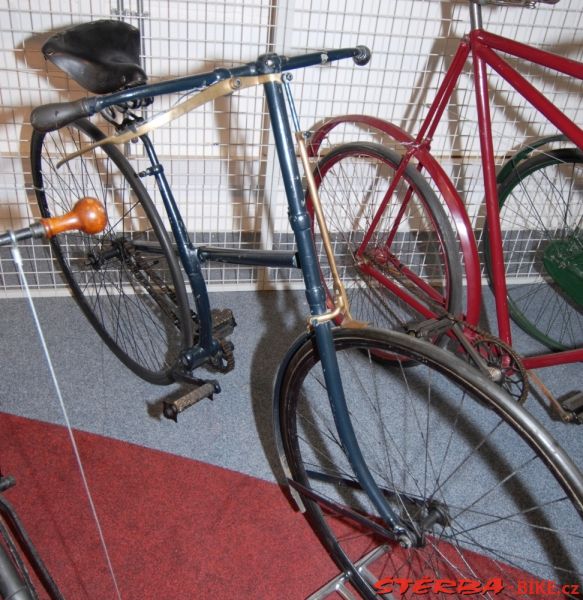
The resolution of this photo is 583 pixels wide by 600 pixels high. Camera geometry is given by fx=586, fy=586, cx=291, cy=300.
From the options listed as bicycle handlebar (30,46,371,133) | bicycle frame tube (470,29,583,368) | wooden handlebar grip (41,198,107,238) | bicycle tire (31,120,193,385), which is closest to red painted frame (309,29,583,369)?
bicycle frame tube (470,29,583,368)

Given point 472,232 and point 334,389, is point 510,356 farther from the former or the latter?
point 334,389

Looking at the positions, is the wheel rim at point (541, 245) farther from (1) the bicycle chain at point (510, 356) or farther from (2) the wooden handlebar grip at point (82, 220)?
(2) the wooden handlebar grip at point (82, 220)

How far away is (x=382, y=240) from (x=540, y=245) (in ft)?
2.71

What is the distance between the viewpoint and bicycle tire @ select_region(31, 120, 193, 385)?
1.48 meters

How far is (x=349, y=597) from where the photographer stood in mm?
1231

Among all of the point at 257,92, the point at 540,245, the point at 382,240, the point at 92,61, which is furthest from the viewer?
the point at 540,245

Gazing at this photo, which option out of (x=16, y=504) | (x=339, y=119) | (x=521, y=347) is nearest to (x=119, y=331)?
(x=16, y=504)

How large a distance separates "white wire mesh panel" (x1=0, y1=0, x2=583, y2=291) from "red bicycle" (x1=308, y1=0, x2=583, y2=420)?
22 cm

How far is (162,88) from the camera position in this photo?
0.99 metres

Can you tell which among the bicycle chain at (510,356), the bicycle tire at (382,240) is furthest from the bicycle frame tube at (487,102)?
the bicycle chain at (510,356)

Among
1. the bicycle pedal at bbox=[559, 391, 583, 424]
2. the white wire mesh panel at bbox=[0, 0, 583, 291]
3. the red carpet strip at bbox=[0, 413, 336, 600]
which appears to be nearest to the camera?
the red carpet strip at bbox=[0, 413, 336, 600]

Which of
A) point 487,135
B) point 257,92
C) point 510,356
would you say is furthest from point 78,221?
point 257,92

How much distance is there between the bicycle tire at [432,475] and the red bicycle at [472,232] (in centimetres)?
19

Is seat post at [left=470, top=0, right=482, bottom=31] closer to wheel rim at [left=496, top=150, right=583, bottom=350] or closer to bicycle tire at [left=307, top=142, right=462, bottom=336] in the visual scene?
bicycle tire at [left=307, top=142, right=462, bottom=336]
